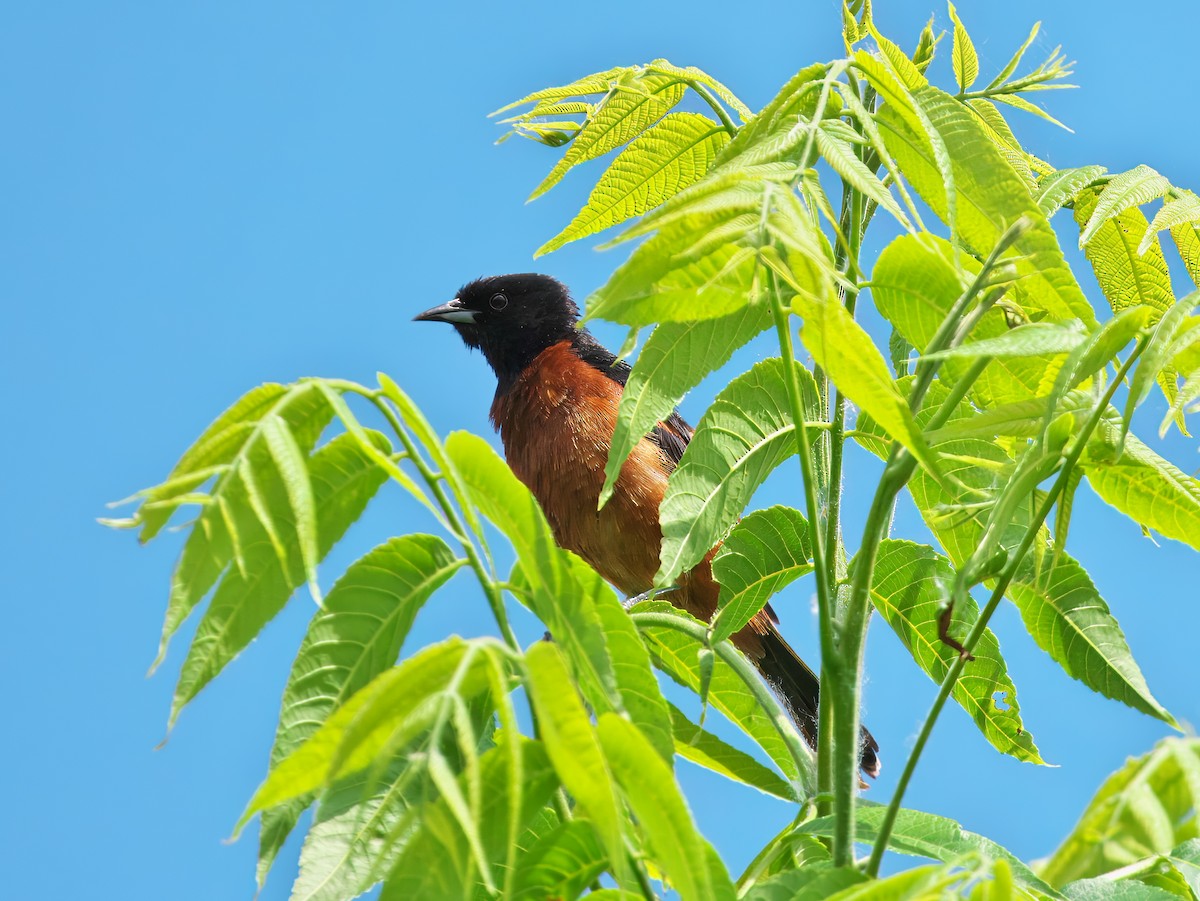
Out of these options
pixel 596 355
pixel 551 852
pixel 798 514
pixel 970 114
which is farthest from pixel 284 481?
pixel 596 355

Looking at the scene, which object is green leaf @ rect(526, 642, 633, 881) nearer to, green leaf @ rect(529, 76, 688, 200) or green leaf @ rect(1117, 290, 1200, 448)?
green leaf @ rect(1117, 290, 1200, 448)

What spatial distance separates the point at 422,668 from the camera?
1.08m

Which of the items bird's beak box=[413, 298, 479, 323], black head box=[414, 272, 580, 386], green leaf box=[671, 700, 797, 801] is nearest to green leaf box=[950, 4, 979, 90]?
green leaf box=[671, 700, 797, 801]

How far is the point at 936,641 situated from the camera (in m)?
2.16

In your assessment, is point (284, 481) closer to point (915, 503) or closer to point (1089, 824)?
point (1089, 824)

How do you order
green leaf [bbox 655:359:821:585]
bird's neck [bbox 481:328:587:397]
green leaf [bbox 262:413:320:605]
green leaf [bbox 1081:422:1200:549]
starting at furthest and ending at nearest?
bird's neck [bbox 481:328:587:397] → green leaf [bbox 655:359:821:585] → green leaf [bbox 1081:422:1200:549] → green leaf [bbox 262:413:320:605]

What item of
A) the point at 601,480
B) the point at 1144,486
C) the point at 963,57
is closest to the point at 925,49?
the point at 963,57

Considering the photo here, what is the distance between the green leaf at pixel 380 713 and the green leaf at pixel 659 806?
129 mm

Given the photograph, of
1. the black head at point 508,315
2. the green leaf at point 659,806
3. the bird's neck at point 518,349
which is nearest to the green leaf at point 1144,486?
the green leaf at point 659,806

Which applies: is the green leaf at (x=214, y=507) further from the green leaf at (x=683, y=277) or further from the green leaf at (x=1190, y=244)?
the green leaf at (x=1190, y=244)

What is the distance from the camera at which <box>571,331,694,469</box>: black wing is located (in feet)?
16.6

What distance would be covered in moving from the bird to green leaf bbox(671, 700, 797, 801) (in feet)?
7.30

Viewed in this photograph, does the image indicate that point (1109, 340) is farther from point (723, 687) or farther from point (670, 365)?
point (723, 687)

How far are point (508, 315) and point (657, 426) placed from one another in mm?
1228
